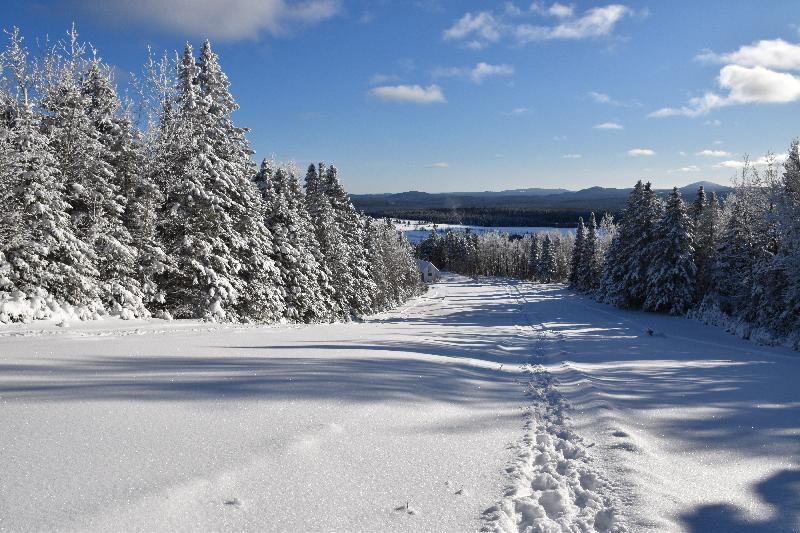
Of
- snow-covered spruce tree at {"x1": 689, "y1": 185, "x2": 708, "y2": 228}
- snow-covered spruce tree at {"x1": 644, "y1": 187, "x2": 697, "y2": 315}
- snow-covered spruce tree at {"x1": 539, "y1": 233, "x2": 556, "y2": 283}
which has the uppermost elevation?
snow-covered spruce tree at {"x1": 689, "y1": 185, "x2": 708, "y2": 228}

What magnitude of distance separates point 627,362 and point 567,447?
7652 millimetres

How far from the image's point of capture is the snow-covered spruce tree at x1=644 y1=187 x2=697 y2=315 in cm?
3534

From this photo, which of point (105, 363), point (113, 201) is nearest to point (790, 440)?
point (105, 363)

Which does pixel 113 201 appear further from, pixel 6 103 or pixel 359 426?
pixel 359 426

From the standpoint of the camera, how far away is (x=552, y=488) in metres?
4.77

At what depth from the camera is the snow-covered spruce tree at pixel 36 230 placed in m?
14.0

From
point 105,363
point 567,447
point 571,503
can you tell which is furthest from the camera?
point 105,363

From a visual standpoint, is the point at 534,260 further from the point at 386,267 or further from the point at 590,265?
the point at 386,267

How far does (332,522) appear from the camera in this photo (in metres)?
3.51

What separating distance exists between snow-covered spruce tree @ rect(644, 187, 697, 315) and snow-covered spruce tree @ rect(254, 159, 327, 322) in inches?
1051

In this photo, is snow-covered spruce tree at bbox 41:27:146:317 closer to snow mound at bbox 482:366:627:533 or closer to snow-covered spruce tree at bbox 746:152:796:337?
snow mound at bbox 482:366:627:533

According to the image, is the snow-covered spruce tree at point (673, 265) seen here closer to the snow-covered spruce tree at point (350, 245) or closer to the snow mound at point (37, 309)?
the snow-covered spruce tree at point (350, 245)

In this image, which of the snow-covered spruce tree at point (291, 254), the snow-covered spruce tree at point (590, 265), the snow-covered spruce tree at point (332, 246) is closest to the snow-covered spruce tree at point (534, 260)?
the snow-covered spruce tree at point (590, 265)

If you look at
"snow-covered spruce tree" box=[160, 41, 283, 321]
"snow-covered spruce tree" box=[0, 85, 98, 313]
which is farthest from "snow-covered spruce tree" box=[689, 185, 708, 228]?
"snow-covered spruce tree" box=[0, 85, 98, 313]
